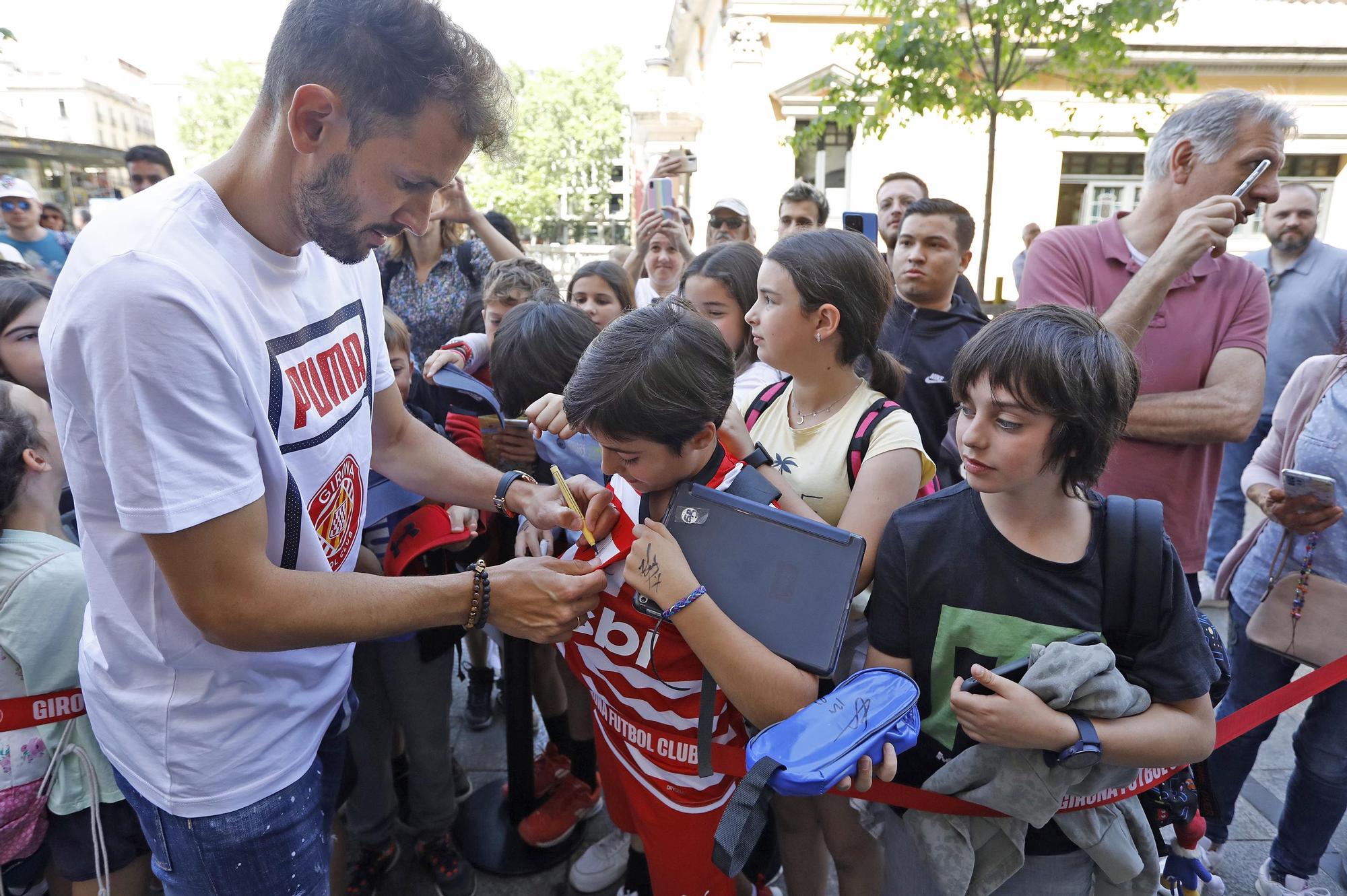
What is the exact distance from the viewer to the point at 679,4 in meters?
23.2

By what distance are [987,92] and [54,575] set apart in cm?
803

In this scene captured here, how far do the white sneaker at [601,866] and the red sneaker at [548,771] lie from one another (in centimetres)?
32

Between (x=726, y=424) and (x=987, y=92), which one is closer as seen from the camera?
(x=726, y=424)

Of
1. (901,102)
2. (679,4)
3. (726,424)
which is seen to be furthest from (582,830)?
(679,4)

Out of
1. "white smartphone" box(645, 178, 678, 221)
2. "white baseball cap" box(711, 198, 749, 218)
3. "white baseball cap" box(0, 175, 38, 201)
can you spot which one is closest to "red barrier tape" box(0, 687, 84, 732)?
"white smartphone" box(645, 178, 678, 221)

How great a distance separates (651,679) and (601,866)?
3.78 ft

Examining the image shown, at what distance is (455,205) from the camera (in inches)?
148

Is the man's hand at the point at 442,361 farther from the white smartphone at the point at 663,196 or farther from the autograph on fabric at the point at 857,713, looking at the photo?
the autograph on fabric at the point at 857,713

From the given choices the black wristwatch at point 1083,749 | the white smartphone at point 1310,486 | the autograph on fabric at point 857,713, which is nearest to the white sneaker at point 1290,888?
the white smartphone at point 1310,486

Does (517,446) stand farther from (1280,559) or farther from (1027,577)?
(1280,559)

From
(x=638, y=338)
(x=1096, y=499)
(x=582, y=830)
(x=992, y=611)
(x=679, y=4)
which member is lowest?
(x=582, y=830)

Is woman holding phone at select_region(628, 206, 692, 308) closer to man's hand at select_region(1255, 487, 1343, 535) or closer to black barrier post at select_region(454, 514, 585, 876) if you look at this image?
black barrier post at select_region(454, 514, 585, 876)

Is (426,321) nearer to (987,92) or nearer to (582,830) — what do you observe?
(582,830)

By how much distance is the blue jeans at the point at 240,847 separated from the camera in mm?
1406
